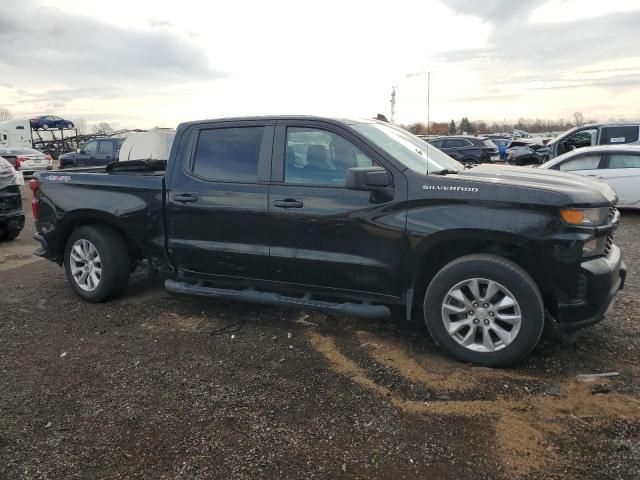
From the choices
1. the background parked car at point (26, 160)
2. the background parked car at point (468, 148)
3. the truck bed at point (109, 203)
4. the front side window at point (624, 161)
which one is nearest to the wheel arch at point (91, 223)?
the truck bed at point (109, 203)

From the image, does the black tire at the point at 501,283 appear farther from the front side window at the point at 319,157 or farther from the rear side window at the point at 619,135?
the rear side window at the point at 619,135

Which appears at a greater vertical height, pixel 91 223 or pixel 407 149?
pixel 407 149

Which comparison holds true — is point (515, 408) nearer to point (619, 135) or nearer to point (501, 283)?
point (501, 283)

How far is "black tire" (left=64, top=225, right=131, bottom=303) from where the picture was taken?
518 centimetres

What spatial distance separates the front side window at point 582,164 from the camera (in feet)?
33.8

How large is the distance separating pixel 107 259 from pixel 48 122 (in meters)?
37.5

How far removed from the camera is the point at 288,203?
4230 mm

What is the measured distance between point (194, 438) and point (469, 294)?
2061 millimetres

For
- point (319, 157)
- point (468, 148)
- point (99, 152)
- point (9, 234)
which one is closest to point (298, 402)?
point (319, 157)

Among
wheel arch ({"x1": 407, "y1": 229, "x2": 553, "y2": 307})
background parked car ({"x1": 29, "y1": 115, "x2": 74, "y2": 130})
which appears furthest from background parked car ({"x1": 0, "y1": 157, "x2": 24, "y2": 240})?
background parked car ({"x1": 29, "y1": 115, "x2": 74, "y2": 130})

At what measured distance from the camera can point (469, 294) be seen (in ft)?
12.3

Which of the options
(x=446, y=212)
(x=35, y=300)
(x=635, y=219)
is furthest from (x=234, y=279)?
(x=635, y=219)

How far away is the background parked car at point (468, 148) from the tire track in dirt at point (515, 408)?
17.2 meters

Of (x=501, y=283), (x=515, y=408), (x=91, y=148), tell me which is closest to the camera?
(x=515, y=408)
